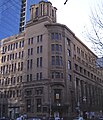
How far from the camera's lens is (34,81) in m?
56.4

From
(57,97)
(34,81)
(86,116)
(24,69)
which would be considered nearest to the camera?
(57,97)

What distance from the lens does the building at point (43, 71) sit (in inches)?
2103

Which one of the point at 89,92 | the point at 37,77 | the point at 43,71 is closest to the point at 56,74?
the point at 43,71

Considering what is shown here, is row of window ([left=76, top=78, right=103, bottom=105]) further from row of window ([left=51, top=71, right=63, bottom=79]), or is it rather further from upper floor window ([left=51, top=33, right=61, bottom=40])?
upper floor window ([left=51, top=33, right=61, bottom=40])

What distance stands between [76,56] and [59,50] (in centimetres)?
1306

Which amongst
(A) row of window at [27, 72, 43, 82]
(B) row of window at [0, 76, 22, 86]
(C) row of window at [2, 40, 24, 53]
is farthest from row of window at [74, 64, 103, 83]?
(C) row of window at [2, 40, 24, 53]

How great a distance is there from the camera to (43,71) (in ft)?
182

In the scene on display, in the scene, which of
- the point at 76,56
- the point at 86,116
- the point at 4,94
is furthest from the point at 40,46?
the point at 86,116

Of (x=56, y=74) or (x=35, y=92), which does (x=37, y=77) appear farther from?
(x=56, y=74)

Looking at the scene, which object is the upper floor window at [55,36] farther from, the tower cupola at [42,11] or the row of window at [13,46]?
the row of window at [13,46]

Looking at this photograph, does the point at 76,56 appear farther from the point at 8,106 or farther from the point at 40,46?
the point at 8,106

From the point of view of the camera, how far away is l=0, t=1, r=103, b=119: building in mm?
53406

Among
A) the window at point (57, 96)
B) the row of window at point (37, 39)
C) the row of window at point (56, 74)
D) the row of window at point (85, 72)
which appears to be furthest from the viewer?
the row of window at point (85, 72)

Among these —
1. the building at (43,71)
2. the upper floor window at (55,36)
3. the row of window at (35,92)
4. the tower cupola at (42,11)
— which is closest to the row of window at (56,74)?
the building at (43,71)
